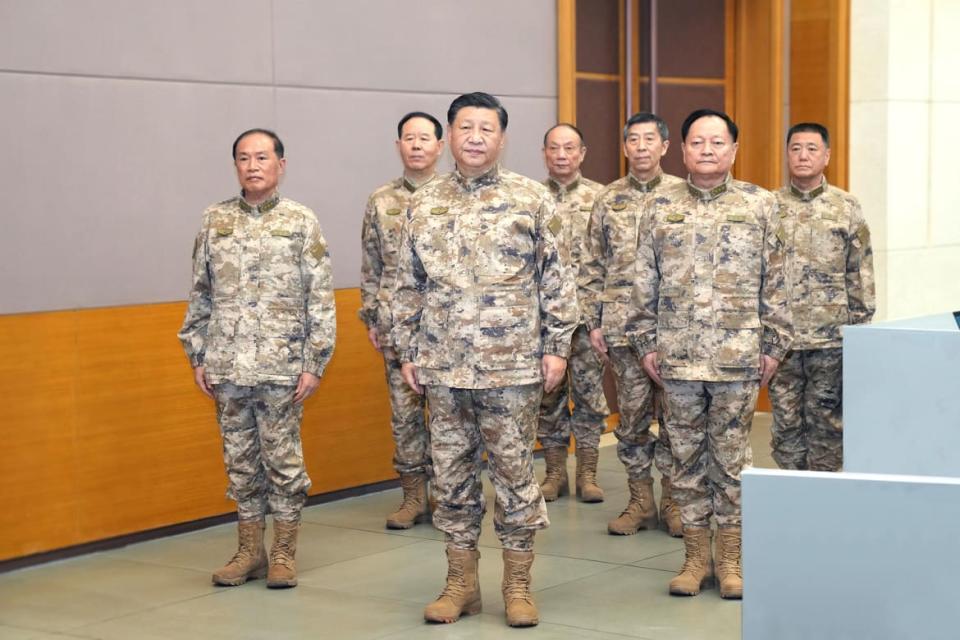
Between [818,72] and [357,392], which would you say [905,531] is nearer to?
[357,392]

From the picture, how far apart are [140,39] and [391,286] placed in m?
1.56

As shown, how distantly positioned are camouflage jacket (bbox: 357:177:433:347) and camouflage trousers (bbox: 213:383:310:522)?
101cm

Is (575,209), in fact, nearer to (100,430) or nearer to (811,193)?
(811,193)

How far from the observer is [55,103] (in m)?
5.71

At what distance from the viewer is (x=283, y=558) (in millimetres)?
5355

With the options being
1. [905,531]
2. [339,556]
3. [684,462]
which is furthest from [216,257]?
[905,531]

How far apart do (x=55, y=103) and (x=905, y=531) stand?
4.25m

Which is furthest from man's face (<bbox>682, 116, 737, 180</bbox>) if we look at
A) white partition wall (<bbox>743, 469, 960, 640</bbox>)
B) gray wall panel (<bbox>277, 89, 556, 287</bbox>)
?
white partition wall (<bbox>743, 469, 960, 640</bbox>)

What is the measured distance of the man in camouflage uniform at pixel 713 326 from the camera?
16.3ft

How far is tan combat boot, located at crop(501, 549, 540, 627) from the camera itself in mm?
4723

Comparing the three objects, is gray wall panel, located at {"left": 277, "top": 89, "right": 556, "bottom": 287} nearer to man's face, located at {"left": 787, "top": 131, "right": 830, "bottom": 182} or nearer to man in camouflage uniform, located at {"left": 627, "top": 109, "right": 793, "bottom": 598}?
man's face, located at {"left": 787, "top": 131, "right": 830, "bottom": 182}

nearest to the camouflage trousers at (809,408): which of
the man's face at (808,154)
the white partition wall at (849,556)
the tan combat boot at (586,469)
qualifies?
the man's face at (808,154)

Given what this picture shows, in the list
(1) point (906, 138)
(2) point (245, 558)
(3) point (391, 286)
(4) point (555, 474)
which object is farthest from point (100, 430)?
(1) point (906, 138)

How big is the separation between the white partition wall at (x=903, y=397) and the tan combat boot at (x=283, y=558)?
220 cm
